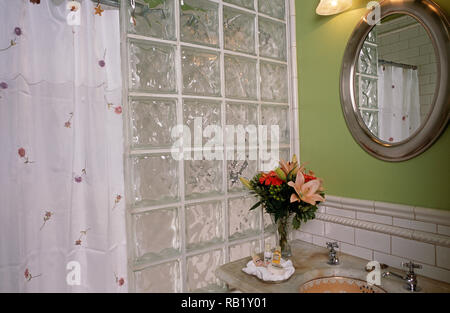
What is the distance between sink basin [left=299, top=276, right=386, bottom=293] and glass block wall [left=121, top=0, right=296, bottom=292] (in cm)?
43

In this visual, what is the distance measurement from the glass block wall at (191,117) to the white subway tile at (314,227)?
0.21 metres

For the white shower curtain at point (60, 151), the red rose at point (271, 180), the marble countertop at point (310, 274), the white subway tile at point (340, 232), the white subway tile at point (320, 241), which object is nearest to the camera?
the white shower curtain at point (60, 151)

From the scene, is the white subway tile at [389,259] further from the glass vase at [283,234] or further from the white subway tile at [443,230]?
Answer: the glass vase at [283,234]

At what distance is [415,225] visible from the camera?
1323 mm

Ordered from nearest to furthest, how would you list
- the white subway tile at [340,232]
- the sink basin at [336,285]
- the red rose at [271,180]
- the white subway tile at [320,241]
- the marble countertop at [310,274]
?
the marble countertop at [310,274]
the sink basin at [336,285]
the red rose at [271,180]
the white subway tile at [340,232]
the white subway tile at [320,241]

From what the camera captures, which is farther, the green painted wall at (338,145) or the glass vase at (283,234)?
the glass vase at (283,234)

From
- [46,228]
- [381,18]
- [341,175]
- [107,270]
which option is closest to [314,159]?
[341,175]

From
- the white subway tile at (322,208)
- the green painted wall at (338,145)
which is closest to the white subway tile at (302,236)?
the white subway tile at (322,208)

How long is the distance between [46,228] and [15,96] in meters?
0.46

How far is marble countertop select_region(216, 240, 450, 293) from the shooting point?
3.92 feet

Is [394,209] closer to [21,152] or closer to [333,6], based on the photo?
[333,6]

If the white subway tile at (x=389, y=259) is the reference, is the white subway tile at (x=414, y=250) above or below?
above

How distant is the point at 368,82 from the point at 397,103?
0.57 feet

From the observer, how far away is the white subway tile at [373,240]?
142 centimetres
